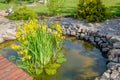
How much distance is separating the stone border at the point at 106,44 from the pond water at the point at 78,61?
26 centimetres

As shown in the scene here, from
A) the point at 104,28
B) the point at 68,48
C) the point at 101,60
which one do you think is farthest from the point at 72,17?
the point at 101,60

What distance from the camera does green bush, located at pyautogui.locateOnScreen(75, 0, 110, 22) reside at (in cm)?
1185

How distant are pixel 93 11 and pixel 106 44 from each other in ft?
8.72

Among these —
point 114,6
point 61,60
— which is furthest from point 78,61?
point 114,6

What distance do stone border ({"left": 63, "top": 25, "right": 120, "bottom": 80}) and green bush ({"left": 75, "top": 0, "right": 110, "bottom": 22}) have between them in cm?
97

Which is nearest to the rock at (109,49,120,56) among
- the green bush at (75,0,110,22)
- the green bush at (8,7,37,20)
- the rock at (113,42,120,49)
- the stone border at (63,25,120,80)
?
the stone border at (63,25,120,80)

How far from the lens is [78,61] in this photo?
8.73 meters

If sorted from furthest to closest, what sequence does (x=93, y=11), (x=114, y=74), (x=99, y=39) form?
(x=93, y=11) < (x=99, y=39) < (x=114, y=74)

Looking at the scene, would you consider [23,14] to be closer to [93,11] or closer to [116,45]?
[93,11]

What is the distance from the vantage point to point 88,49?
9906 millimetres

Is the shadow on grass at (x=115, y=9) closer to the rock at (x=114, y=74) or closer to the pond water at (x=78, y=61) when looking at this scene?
the pond water at (x=78, y=61)

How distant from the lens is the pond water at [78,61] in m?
7.76

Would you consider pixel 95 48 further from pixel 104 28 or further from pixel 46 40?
pixel 46 40

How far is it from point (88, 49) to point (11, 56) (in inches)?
113
